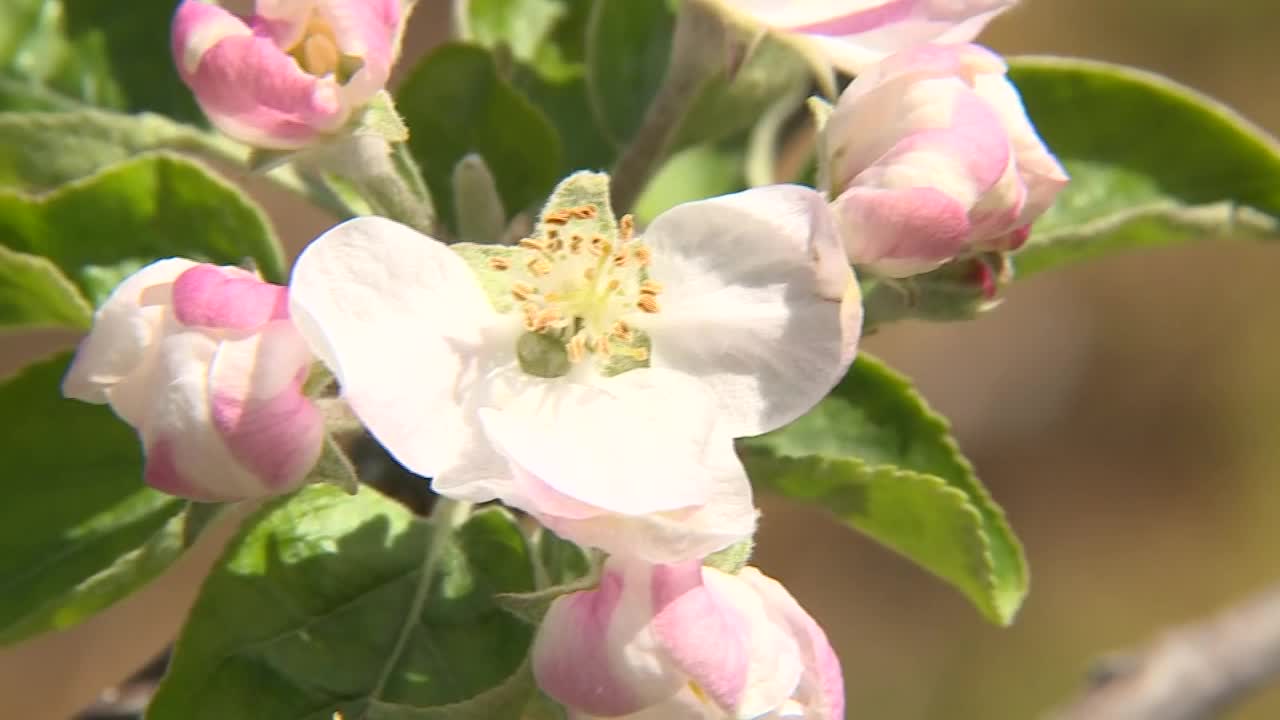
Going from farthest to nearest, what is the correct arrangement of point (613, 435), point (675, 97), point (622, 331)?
point (675, 97), point (622, 331), point (613, 435)

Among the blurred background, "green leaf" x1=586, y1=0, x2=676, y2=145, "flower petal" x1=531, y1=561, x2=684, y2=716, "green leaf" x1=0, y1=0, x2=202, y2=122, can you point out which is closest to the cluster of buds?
"flower petal" x1=531, y1=561, x2=684, y2=716

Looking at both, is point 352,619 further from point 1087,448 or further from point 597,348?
point 1087,448

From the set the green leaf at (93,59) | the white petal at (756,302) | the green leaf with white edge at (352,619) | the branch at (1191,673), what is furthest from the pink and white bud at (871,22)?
the branch at (1191,673)

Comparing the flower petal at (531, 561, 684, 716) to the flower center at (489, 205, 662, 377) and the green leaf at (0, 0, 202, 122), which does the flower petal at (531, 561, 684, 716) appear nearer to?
the flower center at (489, 205, 662, 377)

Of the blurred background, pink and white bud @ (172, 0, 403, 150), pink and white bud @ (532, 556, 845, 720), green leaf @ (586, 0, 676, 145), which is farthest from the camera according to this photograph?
the blurred background

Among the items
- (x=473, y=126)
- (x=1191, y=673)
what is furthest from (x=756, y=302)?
(x=1191, y=673)

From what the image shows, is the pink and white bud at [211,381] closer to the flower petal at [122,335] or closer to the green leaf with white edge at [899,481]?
the flower petal at [122,335]
